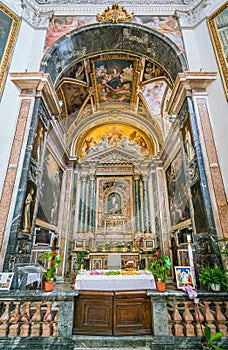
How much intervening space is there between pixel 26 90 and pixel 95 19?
4.49 meters

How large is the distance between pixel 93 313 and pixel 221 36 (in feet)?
27.9

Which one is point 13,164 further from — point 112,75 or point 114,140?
point 114,140

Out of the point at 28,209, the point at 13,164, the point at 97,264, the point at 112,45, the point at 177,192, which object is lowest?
A: the point at 97,264

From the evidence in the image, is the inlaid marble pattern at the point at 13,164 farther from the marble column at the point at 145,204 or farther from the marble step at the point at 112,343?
the marble column at the point at 145,204

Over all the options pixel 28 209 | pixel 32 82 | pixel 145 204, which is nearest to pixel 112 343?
pixel 28 209

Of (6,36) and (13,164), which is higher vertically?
(6,36)

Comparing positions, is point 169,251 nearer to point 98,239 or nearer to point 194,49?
point 98,239

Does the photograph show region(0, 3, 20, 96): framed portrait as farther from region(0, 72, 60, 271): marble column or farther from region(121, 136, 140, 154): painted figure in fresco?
region(121, 136, 140, 154): painted figure in fresco

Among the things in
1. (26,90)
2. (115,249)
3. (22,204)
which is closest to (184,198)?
(115,249)

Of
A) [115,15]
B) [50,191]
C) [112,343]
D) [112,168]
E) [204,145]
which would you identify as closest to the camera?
[112,343]

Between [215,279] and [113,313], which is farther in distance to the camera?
[215,279]

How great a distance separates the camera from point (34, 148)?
6609mm

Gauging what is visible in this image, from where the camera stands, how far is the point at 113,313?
158 inches

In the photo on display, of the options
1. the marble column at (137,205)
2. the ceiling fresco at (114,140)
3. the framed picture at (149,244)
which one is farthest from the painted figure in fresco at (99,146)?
the framed picture at (149,244)
